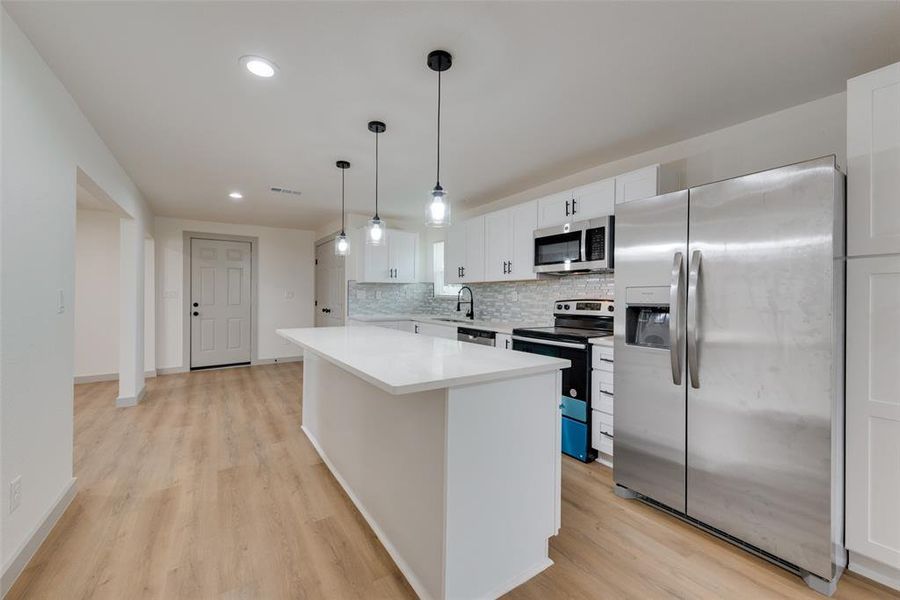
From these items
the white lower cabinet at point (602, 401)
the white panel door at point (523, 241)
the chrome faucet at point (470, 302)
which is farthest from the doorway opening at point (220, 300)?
the white lower cabinet at point (602, 401)

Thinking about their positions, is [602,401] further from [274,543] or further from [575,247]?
[274,543]

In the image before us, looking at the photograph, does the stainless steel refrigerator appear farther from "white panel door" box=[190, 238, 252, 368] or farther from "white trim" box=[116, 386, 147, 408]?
"white panel door" box=[190, 238, 252, 368]

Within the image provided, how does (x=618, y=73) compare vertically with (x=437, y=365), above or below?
above

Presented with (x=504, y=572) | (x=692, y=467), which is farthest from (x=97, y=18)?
(x=692, y=467)

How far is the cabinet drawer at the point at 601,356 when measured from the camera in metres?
2.59

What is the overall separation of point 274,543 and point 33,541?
1.07m

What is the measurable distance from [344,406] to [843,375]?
2.52 m

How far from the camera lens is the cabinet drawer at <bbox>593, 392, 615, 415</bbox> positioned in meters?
2.60

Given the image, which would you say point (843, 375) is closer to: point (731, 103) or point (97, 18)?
point (731, 103)

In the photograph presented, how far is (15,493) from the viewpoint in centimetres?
163

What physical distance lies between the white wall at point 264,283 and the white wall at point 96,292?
22.6 inches

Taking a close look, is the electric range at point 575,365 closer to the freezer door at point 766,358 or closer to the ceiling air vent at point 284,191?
the freezer door at point 766,358

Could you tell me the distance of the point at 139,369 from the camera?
13.8 ft

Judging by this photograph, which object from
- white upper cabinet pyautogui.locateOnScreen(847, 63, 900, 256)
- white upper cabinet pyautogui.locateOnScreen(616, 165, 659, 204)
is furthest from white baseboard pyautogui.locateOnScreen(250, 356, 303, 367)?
white upper cabinet pyautogui.locateOnScreen(847, 63, 900, 256)
